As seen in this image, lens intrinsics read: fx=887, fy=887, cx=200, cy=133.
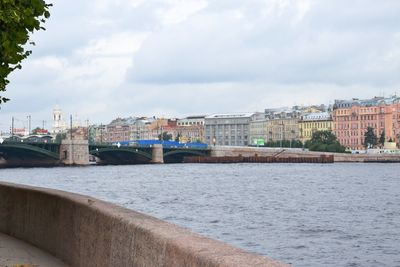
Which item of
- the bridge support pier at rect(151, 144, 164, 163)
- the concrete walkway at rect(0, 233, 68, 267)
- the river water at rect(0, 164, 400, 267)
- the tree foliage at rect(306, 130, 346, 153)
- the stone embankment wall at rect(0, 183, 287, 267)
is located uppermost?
the tree foliage at rect(306, 130, 346, 153)

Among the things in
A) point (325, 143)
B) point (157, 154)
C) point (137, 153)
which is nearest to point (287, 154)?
point (325, 143)

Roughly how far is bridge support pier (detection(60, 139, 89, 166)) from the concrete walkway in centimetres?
9859

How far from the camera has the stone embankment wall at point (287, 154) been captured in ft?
456

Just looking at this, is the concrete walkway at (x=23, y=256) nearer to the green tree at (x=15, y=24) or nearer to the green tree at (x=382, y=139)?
the green tree at (x=15, y=24)

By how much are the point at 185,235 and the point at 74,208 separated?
3461mm

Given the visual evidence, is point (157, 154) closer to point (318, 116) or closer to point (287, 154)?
point (287, 154)

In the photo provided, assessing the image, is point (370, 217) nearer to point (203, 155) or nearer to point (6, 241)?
point (6, 241)

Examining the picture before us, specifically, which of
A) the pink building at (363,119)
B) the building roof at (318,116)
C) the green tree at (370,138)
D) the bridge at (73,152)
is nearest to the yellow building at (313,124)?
the building roof at (318,116)

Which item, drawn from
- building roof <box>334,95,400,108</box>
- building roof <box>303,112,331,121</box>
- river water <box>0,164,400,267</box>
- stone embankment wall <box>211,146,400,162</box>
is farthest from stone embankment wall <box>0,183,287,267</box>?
building roof <box>303,112,331,121</box>

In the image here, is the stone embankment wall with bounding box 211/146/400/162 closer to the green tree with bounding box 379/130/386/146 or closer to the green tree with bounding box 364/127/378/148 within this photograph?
the green tree with bounding box 379/130/386/146

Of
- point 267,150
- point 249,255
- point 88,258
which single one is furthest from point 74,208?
point 267,150

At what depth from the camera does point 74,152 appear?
11131 cm

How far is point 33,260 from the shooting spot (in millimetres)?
9750

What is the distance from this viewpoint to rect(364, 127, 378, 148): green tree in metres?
167
